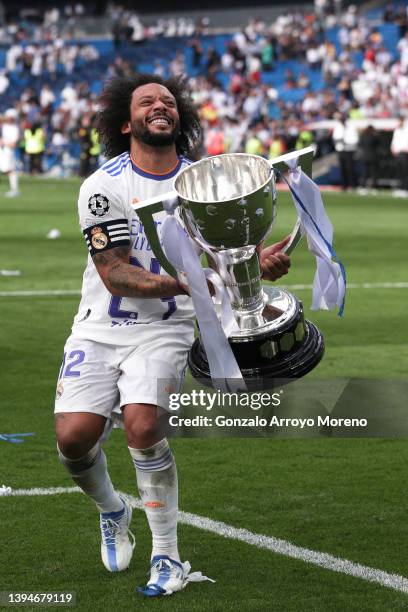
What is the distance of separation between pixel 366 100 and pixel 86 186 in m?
34.9

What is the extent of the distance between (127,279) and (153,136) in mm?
673

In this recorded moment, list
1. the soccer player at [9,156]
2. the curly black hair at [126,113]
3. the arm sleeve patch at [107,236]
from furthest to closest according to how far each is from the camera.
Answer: the soccer player at [9,156]
the curly black hair at [126,113]
the arm sleeve patch at [107,236]

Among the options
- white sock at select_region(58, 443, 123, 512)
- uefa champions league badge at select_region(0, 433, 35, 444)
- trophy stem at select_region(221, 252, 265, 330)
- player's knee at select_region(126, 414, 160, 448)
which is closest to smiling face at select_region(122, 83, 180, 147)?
trophy stem at select_region(221, 252, 265, 330)

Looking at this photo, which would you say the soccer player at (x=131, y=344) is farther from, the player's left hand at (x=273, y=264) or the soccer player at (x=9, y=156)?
the soccer player at (x=9, y=156)

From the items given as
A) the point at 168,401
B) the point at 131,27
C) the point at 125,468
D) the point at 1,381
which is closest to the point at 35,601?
the point at 168,401

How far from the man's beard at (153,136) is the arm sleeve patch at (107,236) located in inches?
15.0

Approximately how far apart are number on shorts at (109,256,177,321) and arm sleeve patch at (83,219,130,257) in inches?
5.0

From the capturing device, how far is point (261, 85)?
46062mm

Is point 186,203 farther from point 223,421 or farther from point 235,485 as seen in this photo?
point 235,485

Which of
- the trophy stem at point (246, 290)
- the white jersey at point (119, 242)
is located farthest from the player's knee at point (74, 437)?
the trophy stem at point (246, 290)

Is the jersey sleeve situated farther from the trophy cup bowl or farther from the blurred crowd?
the blurred crowd

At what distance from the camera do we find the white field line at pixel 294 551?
5262mm

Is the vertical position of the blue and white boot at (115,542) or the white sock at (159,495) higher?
the white sock at (159,495)

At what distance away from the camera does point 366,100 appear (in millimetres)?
39406
